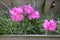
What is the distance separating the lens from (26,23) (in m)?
1.27

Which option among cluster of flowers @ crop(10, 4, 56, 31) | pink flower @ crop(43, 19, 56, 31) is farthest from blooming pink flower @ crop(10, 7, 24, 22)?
pink flower @ crop(43, 19, 56, 31)

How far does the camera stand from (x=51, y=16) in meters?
1.34

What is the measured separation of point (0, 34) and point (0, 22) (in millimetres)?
96

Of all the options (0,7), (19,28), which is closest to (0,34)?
(19,28)

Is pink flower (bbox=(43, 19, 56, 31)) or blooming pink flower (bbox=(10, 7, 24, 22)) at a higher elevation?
blooming pink flower (bbox=(10, 7, 24, 22))

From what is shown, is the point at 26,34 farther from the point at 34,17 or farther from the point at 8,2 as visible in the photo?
the point at 8,2

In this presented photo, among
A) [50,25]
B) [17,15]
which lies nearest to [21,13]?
[17,15]

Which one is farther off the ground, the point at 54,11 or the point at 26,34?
the point at 54,11

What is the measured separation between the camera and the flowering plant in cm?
121

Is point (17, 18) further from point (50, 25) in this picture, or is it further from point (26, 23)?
point (50, 25)

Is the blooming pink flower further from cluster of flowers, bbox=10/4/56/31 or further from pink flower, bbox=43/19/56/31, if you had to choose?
pink flower, bbox=43/19/56/31

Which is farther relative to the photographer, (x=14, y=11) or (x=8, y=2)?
(x=8, y=2)

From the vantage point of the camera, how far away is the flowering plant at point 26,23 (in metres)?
1.21

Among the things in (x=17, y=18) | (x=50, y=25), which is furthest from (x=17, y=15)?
(x=50, y=25)
